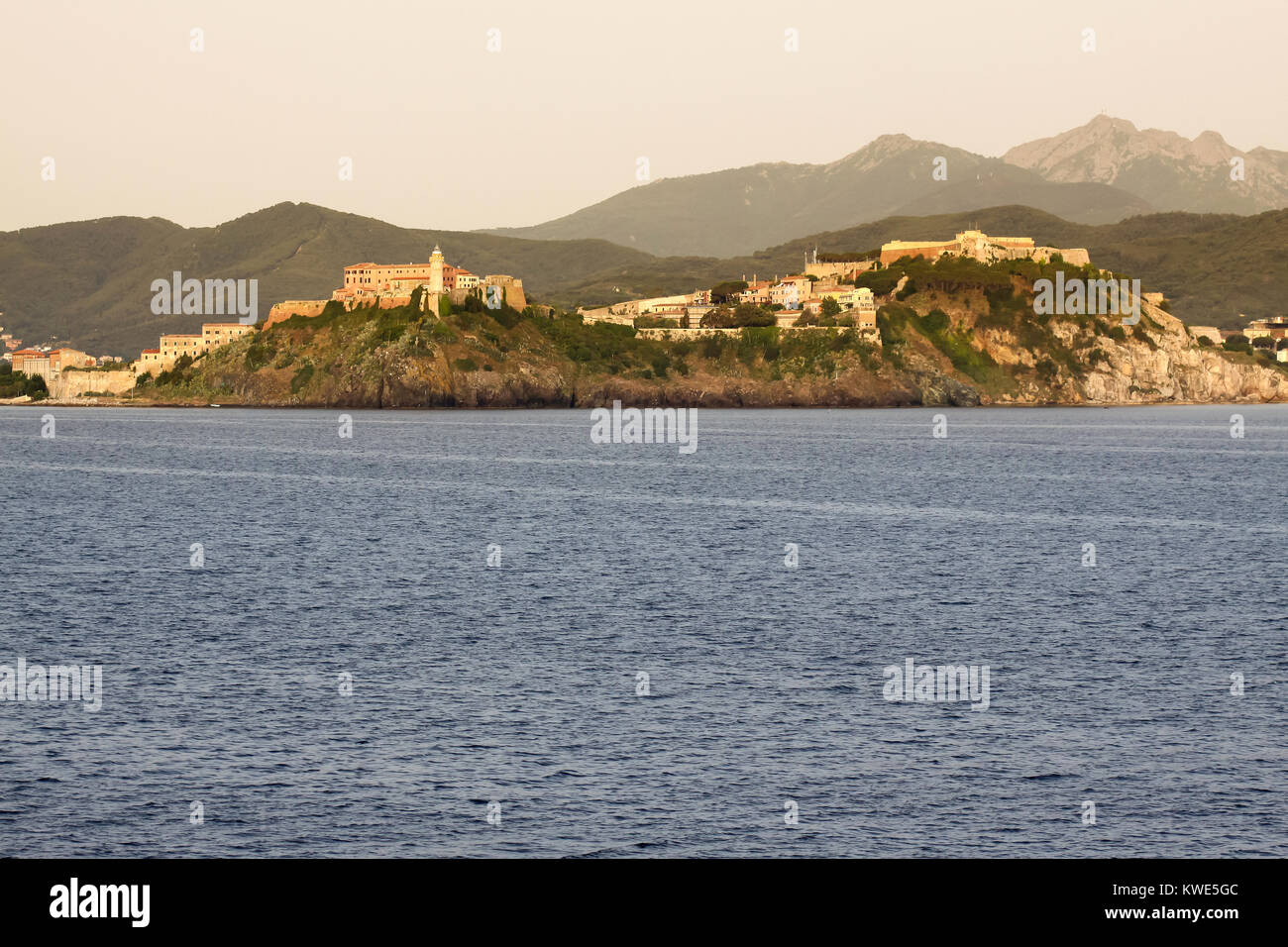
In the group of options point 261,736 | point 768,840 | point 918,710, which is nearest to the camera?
point 768,840

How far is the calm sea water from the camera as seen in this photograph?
21.6m

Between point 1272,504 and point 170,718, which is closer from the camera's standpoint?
point 170,718

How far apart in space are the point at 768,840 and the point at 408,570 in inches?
1348

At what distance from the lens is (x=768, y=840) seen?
820 inches

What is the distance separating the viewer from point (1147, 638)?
37844mm

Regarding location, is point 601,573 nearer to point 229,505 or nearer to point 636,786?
point 636,786

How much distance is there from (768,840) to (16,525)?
57.9 meters

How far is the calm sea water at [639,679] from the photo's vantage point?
21641mm

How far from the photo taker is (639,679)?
3209cm
